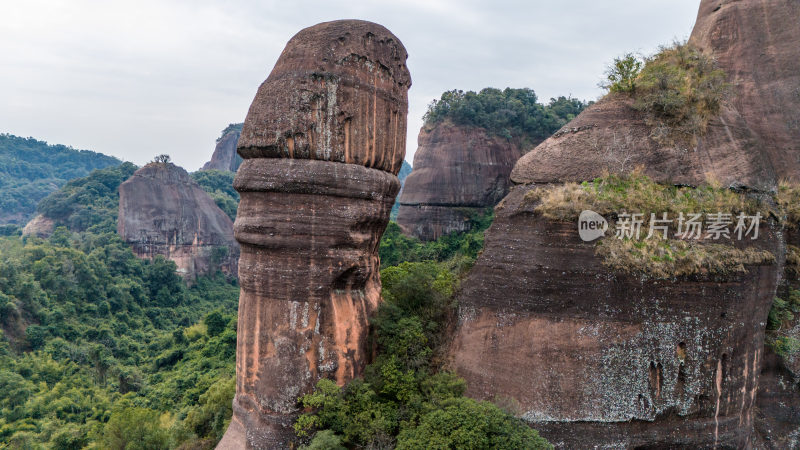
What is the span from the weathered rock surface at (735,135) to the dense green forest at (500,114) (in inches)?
899

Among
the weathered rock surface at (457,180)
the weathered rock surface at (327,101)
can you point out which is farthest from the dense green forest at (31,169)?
the weathered rock surface at (327,101)

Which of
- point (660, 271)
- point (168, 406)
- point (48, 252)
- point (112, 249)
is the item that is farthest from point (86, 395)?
point (660, 271)

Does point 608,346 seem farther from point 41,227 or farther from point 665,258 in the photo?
point 41,227

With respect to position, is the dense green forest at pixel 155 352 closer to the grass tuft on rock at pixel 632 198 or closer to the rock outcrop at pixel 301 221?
the rock outcrop at pixel 301 221

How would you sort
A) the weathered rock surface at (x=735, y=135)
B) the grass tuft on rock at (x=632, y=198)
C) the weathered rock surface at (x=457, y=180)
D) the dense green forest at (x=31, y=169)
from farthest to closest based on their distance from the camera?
the dense green forest at (x=31, y=169) → the weathered rock surface at (x=457, y=180) → the weathered rock surface at (x=735, y=135) → the grass tuft on rock at (x=632, y=198)

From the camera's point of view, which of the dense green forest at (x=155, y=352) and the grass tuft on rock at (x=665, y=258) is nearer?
the grass tuft on rock at (x=665, y=258)

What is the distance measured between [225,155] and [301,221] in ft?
263

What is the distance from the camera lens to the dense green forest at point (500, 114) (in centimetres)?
3612

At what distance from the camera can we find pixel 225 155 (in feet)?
271

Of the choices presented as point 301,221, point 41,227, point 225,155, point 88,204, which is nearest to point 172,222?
point 88,204

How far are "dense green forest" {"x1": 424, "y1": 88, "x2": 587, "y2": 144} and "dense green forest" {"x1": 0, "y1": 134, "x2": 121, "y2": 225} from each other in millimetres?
65241

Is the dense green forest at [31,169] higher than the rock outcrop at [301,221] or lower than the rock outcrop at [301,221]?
higher

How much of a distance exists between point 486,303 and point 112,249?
36.0 metres

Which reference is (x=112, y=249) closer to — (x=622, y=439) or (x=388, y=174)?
(x=388, y=174)
